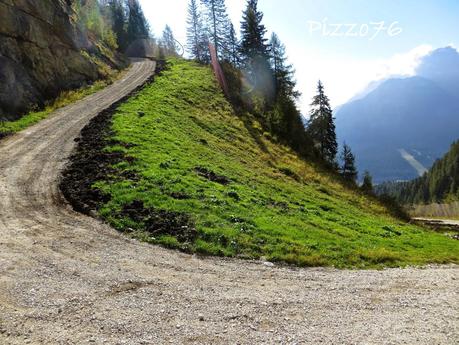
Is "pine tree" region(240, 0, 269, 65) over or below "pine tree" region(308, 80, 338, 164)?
over

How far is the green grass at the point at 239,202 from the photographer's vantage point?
603 inches

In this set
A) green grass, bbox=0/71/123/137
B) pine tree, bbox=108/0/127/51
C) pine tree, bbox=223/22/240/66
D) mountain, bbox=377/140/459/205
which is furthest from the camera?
mountain, bbox=377/140/459/205

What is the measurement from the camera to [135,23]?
108 meters

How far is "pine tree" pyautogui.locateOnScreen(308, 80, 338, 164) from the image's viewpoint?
208ft

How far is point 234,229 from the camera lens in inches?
630

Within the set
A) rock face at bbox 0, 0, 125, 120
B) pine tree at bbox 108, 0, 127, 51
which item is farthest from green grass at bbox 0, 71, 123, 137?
pine tree at bbox 108, 0, 127, 51

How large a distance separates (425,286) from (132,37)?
108 meters

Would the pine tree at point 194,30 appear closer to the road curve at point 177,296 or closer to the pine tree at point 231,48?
the pine tree at point 231,48

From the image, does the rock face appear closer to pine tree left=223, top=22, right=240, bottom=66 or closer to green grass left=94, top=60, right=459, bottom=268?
green grass left=94, top=60, right=459, bottom=268

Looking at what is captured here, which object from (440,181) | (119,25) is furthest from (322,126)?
(440,181)

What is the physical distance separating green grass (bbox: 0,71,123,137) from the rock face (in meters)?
0.81

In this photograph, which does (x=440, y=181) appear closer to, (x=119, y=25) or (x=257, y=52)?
(x=257, y=52)

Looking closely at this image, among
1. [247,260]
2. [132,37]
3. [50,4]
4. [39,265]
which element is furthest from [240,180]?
[132,37]

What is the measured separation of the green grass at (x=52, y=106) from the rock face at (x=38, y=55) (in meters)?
0.81
